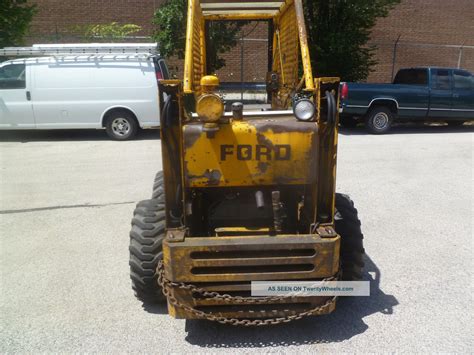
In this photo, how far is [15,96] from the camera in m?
10.6

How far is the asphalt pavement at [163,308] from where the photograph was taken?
319cm

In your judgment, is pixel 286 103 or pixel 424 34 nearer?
pixel 286 103

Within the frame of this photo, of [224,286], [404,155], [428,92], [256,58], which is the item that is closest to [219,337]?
[224,286]

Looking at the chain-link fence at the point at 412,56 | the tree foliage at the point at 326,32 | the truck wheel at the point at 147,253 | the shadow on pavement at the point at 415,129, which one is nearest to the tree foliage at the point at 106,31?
the tree foliage at the point at 326,32

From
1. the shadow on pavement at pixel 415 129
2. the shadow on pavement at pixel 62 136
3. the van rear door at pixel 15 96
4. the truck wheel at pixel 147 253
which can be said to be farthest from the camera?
the shadow on pavement at pixel 415 129

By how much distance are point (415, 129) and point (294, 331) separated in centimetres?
1138

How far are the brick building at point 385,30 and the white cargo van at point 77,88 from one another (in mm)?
6637

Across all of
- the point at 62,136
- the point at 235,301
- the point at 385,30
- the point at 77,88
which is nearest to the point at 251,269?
the point at 235,301

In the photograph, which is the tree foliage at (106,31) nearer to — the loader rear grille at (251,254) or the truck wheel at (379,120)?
the truck wheel at (379,120)

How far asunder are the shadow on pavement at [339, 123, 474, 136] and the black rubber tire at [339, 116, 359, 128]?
0.40 feet

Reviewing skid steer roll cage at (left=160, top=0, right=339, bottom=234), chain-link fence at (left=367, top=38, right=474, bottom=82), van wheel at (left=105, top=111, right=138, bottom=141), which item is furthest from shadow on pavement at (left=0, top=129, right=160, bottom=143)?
chain-link fence at (left=367, top=38, right=474, bottom=82)

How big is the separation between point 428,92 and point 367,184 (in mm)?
6291

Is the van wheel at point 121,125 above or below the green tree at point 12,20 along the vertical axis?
below

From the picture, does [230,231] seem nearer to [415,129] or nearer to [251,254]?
[251,254]
